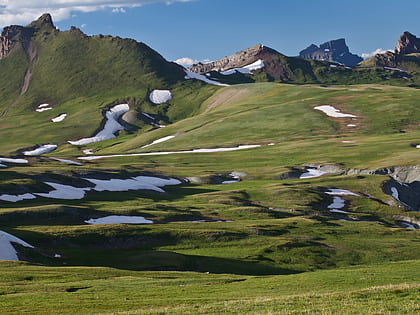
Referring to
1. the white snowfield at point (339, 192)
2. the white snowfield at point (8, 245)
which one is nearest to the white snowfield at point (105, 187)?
the white snowfield at point (8, 245)

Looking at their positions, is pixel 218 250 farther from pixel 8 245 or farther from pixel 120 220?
pixel 8 245

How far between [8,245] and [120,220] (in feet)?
87.2

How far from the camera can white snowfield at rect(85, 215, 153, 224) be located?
264 ft

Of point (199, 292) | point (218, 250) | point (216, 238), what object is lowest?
point (218, 250)

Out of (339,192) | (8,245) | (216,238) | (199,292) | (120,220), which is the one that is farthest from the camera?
(339,192)

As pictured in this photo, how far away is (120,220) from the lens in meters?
81.7

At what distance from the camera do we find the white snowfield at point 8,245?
54062 millimetres

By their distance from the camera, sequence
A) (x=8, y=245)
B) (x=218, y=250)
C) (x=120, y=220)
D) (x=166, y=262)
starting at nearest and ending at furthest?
(x=8, y=245) < (x=166, y=262) < (x=218, y=250) < (x=120, y=220)

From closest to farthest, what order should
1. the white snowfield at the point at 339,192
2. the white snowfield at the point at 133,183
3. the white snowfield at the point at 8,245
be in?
the white snowfield at the point at 8,245 < the white snowfield at the point at 339,192 < the white snowfield at the point at 133,183

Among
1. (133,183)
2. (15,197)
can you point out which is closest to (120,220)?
(15,197)

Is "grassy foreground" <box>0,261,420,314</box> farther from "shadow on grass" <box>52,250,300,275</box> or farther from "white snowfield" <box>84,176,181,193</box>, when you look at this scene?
"white snowfield" <box>84,176,181,193</box>

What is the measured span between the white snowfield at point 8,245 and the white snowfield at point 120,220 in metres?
20.9

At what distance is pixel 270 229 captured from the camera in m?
76.2

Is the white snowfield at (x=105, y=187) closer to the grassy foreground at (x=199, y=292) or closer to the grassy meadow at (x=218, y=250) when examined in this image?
the grassy meadow at (x=218, y=250)
